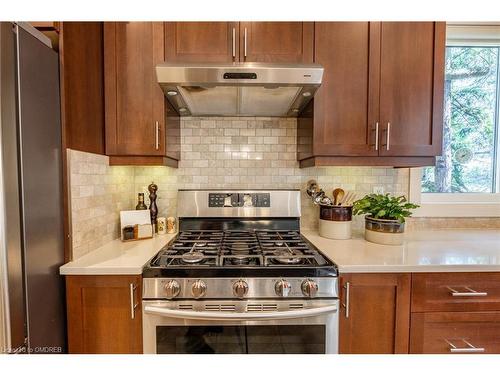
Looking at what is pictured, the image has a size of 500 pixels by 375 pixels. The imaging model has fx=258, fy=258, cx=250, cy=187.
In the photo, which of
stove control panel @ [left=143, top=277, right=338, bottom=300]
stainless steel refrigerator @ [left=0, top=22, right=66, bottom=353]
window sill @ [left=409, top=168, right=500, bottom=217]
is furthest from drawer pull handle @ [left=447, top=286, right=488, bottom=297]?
stainless steel refrigerator @ [left=0, top=22, right=66, bottom=353]

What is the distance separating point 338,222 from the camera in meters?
1.51

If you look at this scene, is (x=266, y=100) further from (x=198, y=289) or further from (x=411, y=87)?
(x=198, y=289)

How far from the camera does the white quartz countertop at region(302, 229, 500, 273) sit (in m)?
1.08

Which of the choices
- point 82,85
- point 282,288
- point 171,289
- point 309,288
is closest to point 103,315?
point 171,289

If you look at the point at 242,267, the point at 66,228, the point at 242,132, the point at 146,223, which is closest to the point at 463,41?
the point at 242,132

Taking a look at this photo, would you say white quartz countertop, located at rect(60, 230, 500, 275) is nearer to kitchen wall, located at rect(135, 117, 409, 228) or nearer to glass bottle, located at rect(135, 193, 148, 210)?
glass bottle, located at rect(135, 193, 148, 210)

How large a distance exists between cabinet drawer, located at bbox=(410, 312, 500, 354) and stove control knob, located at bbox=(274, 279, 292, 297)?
55 cm

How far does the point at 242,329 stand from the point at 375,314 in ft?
1.85

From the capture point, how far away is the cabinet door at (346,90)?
136cm

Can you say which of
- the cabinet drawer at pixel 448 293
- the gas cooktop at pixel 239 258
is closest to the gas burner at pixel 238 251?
the gas cooktop at pixel 239 258

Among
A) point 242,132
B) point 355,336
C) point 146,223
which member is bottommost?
point 355,336
